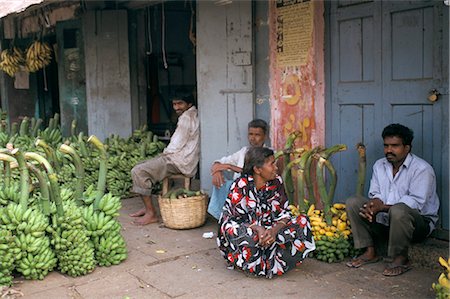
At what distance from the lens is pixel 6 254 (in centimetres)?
436

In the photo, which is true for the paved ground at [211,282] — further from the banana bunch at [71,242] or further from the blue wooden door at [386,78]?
the blue wooden door at [386,78]

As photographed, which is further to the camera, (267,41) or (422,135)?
(267,41)

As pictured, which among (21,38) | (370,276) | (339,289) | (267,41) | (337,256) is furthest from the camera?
(21,38)

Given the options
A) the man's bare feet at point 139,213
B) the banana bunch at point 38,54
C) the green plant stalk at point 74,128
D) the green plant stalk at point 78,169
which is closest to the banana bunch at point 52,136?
the green plant stalk at point 74,128

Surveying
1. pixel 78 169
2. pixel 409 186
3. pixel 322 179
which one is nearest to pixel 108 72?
pixel 78 169

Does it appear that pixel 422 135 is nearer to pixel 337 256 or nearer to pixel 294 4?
pixel 337 256

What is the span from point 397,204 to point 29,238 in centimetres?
294

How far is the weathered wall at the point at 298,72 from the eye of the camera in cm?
565

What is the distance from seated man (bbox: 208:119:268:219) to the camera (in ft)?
18.9

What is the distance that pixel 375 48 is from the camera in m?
5.16

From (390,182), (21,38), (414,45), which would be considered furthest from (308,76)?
(21,38)

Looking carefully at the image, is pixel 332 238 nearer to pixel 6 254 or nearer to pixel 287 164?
pixel 287 164

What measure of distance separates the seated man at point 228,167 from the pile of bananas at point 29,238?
1.85m

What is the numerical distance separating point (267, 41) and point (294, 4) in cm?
61
